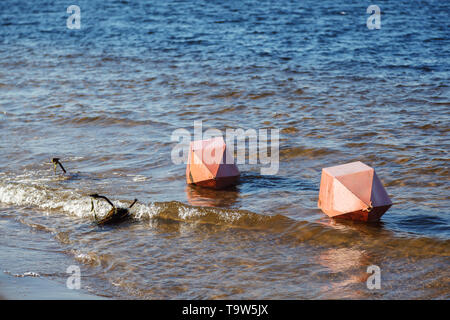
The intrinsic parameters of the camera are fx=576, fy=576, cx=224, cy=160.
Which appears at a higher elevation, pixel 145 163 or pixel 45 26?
pixel 45 26

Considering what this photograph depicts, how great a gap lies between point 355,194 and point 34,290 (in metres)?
3.65

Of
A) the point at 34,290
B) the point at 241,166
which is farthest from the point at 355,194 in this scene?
the point at 34,290

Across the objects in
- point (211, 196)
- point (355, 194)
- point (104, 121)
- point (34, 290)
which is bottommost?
point (34, 290)

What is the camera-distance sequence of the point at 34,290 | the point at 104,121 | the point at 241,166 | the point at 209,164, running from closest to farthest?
the point at 34,290, the point at 209,164, the point at 241,166, the point at 104,121

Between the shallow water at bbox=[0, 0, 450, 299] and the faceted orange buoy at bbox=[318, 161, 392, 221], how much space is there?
0.71ft

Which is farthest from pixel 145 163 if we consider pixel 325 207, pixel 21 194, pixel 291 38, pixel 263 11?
pixel 263 11

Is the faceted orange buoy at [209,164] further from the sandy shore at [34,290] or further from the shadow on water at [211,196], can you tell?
the sandy shore at [34,290]

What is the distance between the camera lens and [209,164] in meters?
8.04

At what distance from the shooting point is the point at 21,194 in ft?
27.8

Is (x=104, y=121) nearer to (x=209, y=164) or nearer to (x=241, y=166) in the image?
(x=241, y=166)

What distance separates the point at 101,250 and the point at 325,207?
274 cm

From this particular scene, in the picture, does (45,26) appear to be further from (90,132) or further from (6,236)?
(6,236)
